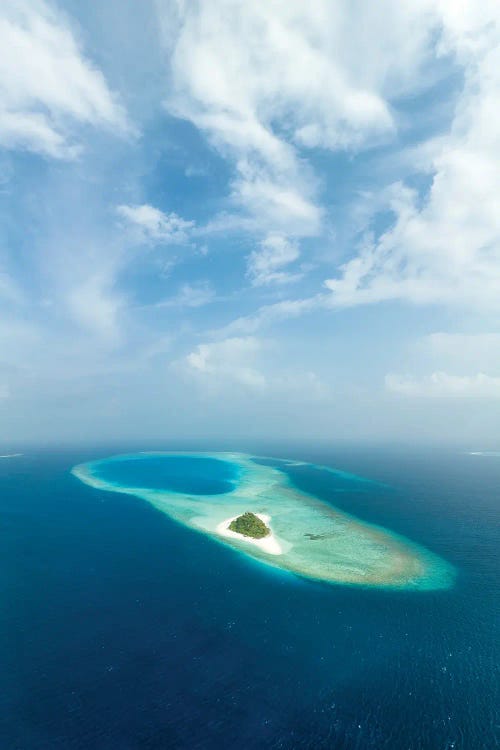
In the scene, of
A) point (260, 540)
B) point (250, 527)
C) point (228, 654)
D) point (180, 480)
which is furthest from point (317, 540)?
point (180, 480)

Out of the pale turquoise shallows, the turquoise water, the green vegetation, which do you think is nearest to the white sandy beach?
the green vegetation

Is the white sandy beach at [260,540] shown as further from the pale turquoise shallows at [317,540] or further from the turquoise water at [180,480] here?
the turquoise water at [180,480]

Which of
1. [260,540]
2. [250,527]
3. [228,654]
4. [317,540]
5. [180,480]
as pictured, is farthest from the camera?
[180,480]

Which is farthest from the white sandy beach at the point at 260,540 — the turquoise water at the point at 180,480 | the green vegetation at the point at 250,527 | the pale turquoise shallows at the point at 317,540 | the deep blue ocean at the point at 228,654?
the turquoise water at the point at 180,480

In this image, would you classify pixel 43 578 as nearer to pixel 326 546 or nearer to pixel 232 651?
pixel 232 651

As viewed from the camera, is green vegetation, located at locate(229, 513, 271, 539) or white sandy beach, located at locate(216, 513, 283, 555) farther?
green vegetation, located at locate(229, 513, 271, 539)

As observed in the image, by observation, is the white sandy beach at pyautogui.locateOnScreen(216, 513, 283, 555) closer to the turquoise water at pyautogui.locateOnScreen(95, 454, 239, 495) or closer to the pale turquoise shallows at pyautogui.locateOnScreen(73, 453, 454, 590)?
the pale turquoise shallows at pyautogui.locateOnScreen(73, 453, 454, 590)

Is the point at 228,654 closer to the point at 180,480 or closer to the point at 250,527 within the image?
the point at 250,527
